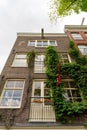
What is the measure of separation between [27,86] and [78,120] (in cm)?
416

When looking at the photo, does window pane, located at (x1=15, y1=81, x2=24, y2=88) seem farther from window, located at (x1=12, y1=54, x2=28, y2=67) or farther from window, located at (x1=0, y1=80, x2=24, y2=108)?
window, located at (x1=12, y1=54, x2=28, y2=67)

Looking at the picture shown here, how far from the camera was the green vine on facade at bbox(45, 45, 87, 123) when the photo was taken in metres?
9.51

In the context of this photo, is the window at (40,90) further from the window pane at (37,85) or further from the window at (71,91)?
the window at (71,91)

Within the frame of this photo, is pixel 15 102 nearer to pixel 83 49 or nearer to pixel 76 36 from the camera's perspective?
pixel 83 49

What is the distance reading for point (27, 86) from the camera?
11758mm

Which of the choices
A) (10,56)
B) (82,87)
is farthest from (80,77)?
(10,56)

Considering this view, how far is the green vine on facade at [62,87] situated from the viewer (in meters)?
9.51

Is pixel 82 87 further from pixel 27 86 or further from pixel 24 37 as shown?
pixel 24 37

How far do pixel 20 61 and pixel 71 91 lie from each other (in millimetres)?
5683

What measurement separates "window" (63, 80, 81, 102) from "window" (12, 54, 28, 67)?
4.12m

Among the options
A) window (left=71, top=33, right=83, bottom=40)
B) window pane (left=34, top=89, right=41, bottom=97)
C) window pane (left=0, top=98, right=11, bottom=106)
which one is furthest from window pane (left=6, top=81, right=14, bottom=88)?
window (left=71, top=33, right=83, bottom=40)

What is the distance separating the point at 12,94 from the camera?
36.8 ft

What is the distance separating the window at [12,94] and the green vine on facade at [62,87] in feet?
6.78

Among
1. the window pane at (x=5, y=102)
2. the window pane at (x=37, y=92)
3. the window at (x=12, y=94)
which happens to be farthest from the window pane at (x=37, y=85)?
the window pane at (x=5, y=102)
